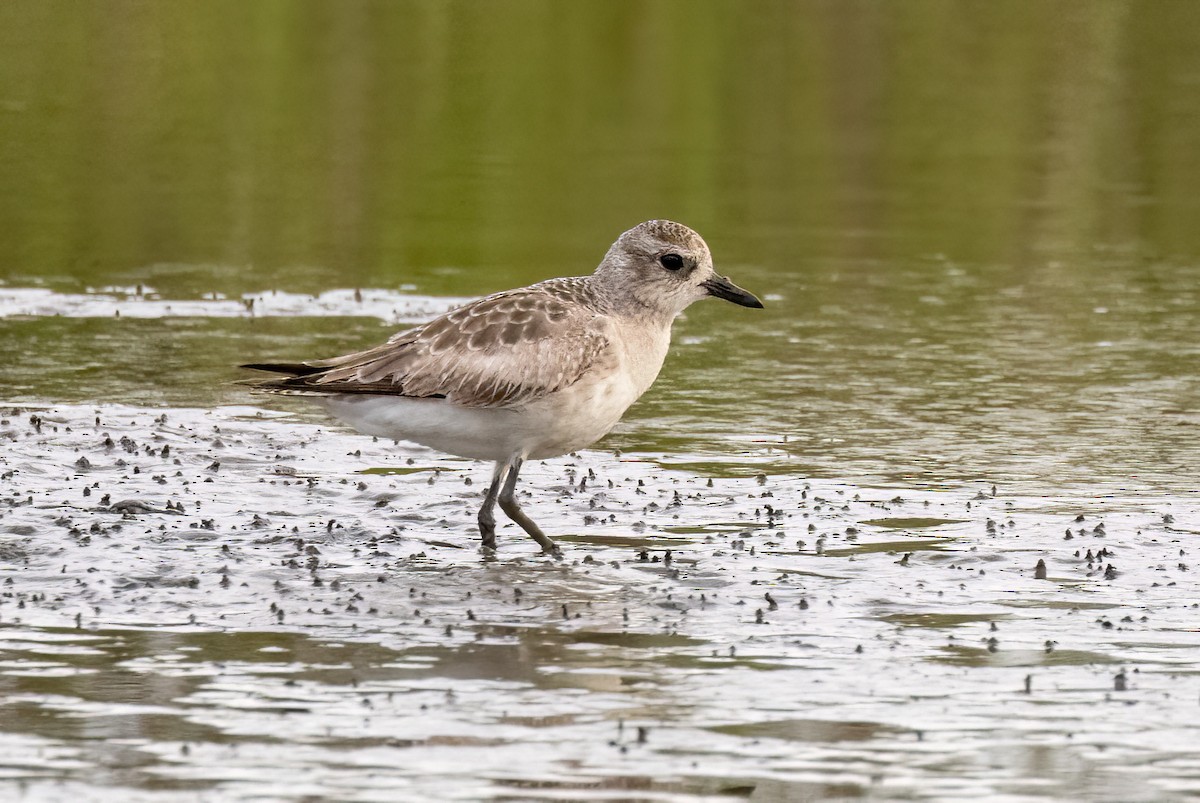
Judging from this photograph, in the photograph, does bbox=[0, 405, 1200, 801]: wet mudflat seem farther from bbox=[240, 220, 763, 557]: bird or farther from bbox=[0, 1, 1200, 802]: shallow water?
bbox=[240, 220, 763, 557]: bird

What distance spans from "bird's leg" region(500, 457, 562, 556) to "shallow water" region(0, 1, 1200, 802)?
18 centimetres

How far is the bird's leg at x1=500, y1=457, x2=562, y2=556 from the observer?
1074 cm

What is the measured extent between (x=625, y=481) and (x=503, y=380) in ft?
5.86

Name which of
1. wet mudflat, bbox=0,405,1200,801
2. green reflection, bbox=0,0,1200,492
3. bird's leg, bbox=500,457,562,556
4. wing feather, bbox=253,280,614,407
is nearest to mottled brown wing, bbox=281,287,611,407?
wing feather, bbox=253,280,614,407

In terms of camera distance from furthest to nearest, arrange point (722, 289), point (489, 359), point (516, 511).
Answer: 1. point (722, 289)
2. point (489, 359)
3. point (516, 511)

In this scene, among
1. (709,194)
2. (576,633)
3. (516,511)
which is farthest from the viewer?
(709,194)

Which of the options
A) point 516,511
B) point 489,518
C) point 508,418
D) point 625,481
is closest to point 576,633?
point 516,511

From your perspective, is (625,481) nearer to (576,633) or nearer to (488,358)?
(488,358)

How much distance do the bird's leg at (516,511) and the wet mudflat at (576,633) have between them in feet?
0.57

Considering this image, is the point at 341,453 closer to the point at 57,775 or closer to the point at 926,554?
the point at 926,554

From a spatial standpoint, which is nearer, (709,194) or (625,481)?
(625,481)

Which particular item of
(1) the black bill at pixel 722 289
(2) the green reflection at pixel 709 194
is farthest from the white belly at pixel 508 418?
(2) the green reflection at pixel 709 194

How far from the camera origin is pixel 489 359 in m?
11.0

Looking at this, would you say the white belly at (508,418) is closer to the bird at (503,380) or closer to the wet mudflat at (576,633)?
the bird at (503,380)
